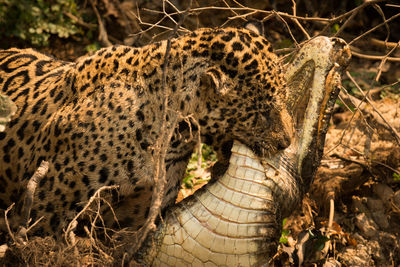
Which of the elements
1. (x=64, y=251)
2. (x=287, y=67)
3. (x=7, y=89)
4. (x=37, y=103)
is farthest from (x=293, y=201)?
(x=7, y=89)

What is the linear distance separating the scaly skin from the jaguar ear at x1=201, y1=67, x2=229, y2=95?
1.47 feet

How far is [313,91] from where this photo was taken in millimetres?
3752

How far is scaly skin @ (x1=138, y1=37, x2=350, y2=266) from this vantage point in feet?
11.5

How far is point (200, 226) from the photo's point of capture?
3.54 meters

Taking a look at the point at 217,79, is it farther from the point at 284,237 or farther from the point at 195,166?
the point at 195,166

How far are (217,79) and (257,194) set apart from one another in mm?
880

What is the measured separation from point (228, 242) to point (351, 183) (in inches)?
92.2

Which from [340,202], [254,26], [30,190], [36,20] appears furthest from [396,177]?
[36,20]

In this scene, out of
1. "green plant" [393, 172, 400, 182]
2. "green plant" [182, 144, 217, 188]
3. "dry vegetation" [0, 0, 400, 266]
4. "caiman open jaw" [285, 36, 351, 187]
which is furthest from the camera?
"green plant" [182, 144, 217, 188]

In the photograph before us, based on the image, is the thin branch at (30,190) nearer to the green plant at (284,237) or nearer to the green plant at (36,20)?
the green plant at (284,237)

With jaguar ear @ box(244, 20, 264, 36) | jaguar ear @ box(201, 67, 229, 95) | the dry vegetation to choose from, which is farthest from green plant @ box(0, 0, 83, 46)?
jaguar ear @ box(201, 67, 229, 95)

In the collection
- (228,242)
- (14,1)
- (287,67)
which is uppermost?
(14,1)

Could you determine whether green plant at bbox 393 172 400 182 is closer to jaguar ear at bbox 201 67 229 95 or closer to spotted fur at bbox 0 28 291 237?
spotted fur at bbox 0 28 291 237

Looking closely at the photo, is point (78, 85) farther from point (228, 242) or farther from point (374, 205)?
point (374, 205)
